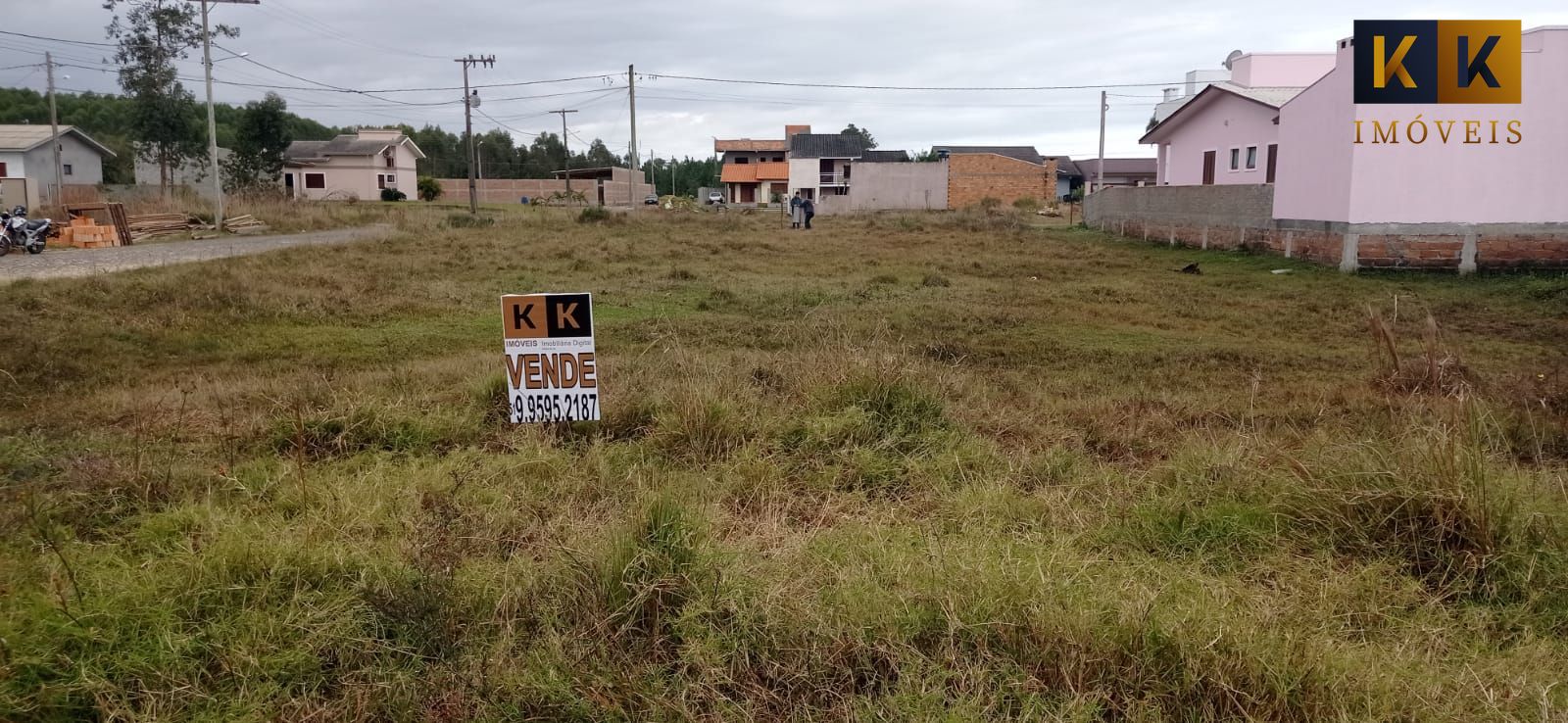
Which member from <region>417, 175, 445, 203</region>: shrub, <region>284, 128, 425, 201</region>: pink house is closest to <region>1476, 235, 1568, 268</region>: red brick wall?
<region>284, 128, 425, 201</region>: pink house

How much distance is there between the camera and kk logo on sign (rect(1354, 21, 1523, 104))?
53.1ft

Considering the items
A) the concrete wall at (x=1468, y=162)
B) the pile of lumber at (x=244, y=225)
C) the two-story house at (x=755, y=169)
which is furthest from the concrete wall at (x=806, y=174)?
the concrete wall at (x=1468, y=162)

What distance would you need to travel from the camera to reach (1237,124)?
30531 mm

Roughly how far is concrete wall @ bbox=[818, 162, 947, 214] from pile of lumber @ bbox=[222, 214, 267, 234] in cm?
3864

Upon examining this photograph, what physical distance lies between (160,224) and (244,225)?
2.32m

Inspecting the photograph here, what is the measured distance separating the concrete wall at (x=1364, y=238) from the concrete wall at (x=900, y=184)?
3592cm

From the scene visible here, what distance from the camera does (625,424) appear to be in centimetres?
610

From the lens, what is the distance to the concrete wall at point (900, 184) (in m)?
60.8

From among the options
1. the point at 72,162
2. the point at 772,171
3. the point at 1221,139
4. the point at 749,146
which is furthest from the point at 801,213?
the point at 749,146

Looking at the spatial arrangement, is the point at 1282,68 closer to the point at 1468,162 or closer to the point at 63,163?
the point at 1468,162

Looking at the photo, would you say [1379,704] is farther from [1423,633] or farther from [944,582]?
[944,582]

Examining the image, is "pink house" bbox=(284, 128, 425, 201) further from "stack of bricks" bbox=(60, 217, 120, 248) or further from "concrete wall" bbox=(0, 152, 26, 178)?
"stack of bricks" bbox=(60, 217, 120, 248)

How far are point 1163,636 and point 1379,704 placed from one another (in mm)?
608

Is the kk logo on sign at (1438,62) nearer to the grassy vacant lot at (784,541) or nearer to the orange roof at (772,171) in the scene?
the grassy vacant lot at (784,541)
